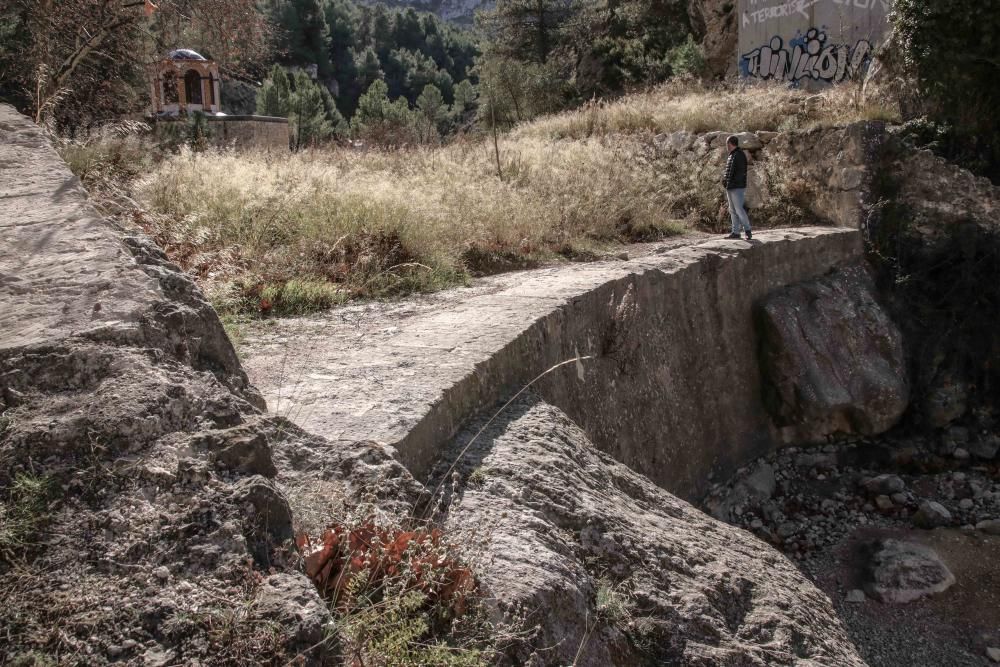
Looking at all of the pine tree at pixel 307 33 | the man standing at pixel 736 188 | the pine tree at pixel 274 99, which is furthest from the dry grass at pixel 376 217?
the pine tree at pixel 307 33

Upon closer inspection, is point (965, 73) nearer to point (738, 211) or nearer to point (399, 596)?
point (738, 211)

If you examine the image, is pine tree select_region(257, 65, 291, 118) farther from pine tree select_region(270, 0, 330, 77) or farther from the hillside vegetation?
the hillside vegetation

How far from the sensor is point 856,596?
5.85 meters

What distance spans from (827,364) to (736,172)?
7.54ft

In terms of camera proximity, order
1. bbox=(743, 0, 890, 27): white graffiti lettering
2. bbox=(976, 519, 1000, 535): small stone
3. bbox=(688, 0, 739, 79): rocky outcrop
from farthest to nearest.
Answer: bbox=(688, 0, 739, 79): rocky outcrop, bbox=(743, 0, 890, 27): white graffiti lettering, bbox=(976, 519, 1000, 535): small stone

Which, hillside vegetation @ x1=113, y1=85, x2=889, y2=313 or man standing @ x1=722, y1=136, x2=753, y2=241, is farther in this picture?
man standing @ x1=722, y1=136, x2=753, y2=241

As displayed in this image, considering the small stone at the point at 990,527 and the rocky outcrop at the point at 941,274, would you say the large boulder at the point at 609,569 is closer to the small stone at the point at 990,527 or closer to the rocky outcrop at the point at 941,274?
the small stone at the point at 990,527

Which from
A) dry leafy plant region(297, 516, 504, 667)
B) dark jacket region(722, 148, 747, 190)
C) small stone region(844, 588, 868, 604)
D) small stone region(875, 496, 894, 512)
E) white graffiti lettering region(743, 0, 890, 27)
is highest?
white graffiti lettering region(743, 0, 890, 27)

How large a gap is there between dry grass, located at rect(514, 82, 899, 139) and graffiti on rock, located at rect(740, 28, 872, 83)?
1.19 meters

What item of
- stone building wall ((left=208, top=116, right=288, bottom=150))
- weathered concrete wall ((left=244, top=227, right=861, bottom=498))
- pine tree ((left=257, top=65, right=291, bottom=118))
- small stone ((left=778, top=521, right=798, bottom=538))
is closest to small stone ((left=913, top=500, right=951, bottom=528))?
small stone ((left=778, top=521, right=798, bottom=538))

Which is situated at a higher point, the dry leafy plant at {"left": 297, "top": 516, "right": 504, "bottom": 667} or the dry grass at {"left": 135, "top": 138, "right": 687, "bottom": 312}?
the dry grass at {"left": 135, "top": 138, "right": 687, "bottom": 312}

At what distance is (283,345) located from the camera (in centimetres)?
417

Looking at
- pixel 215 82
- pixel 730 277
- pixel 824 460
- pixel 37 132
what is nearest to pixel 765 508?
pixel 824 460

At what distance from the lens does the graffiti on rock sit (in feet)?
43.6
